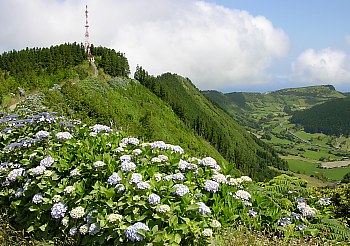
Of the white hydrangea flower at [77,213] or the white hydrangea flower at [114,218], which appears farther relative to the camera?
the white hydrangea flower at [77,213]

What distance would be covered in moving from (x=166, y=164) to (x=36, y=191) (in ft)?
8.40

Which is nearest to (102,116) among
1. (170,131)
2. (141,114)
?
(141,114)

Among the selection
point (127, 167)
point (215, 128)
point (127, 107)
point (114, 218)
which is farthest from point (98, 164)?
point (215, 128)

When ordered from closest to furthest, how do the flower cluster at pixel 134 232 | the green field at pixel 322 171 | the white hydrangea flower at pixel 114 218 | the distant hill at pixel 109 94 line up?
1. the flower cluster at pixel 134 232
2. the white hydrangea flower at pixel 114 218
3. the distant hill at pixel 109 94
4. the green field at pixel 322 171

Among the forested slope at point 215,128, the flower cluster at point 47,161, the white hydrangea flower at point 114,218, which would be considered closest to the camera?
the white hydrangea flower at point 114,218

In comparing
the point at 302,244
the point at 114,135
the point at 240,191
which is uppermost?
the point at 114,135

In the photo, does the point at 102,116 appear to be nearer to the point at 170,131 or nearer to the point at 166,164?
the point at 170,131

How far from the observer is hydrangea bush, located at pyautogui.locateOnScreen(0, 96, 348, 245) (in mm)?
4965

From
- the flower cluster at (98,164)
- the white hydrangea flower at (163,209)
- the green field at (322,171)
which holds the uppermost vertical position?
the flower cluster at (98,164)

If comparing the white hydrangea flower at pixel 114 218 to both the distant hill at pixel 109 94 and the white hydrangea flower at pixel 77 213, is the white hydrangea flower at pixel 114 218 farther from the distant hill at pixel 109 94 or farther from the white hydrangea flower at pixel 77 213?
the distant hill at pixel 109 94

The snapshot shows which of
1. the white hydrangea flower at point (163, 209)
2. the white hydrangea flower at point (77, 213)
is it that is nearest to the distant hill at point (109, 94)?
the white hydrangea flower at point (77, 213)

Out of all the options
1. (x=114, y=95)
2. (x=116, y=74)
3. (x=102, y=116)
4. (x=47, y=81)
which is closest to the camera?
(x=102, y=116)

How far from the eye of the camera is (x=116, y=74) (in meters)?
109

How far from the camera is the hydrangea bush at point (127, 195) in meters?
4.96
